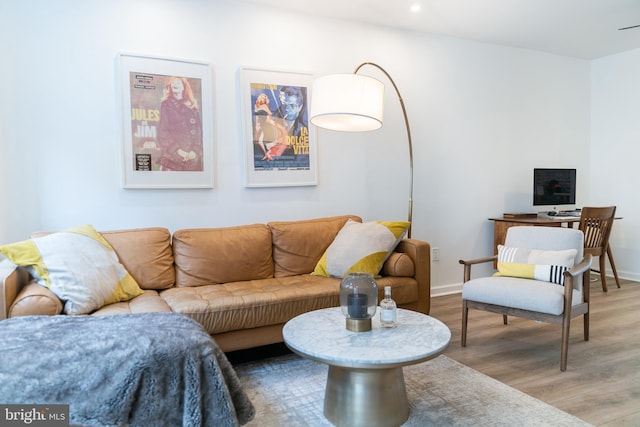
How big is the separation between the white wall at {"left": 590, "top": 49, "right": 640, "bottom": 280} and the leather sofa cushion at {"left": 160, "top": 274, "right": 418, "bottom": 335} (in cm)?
348

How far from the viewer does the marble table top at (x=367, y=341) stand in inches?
64.0

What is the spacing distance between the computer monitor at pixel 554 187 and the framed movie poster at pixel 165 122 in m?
3.37

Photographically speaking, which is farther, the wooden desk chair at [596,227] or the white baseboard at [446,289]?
the white baseboard at [446,289]

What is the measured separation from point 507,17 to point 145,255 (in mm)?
3566

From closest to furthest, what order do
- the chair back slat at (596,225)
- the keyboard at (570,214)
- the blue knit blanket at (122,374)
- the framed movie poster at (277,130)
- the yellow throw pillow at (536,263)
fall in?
the blue knit blanket at (122,374)
the yellow throw pillow at (536,263)
the framed movie poster at (277,130)
the chair back slat at (596,225)
the keyboard at (570,214)

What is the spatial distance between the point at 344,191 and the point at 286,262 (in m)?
0.96

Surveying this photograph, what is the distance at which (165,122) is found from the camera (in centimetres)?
304

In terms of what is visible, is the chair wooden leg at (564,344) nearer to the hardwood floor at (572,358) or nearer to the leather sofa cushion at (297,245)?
the hardwood floor at (572,358)

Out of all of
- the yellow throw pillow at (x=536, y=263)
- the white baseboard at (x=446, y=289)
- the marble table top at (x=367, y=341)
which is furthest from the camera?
the white baseboard at (x=446, y=289)

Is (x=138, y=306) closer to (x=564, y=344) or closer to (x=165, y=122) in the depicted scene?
(x=165, y=122)

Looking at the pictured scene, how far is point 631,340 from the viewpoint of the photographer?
2.89 metres

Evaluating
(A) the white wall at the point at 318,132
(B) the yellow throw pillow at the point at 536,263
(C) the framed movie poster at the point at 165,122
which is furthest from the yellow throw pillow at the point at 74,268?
(B) the yellow throw pillow at the point at 536,263

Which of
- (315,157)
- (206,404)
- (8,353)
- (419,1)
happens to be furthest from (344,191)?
(8,353)

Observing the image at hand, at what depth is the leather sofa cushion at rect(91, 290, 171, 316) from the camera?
7.19 ft
